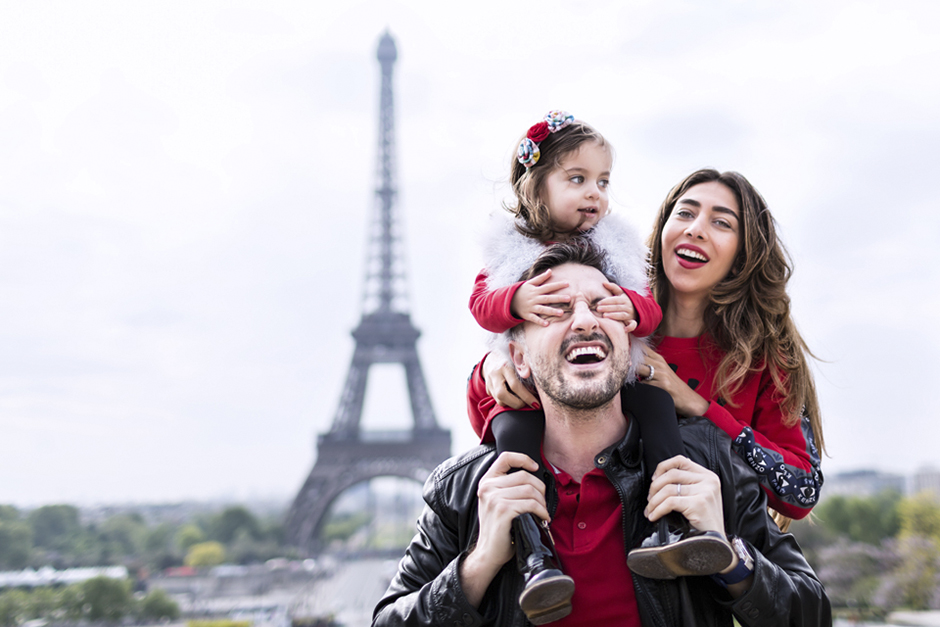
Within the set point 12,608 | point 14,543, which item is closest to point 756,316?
point 12,608

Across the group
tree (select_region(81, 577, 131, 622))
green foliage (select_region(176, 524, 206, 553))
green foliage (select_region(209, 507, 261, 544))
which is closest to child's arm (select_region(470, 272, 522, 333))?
tree (select_region(81, 577, 131, 622))

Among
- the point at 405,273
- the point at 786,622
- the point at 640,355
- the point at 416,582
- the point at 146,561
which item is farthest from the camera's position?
the point at 405,273

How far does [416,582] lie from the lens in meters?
2.47

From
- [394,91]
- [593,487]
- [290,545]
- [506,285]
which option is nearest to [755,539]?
[593,487]

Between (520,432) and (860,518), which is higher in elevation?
(520,432)

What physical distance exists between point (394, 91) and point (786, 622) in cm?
2966

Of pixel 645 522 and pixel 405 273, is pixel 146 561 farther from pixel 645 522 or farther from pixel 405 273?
pixel 645 522

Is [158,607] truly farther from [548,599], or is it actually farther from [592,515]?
[548,599]

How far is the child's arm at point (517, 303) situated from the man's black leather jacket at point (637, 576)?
0.45 m

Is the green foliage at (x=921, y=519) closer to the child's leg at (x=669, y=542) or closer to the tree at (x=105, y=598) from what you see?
the tree at (x=105, y=598)

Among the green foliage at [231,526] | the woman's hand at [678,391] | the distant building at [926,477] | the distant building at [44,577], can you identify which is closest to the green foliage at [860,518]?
the distant building at [44,577]

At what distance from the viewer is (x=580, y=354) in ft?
7.53

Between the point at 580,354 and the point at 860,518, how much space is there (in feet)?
86.7

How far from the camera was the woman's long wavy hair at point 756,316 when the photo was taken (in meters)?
2.76
